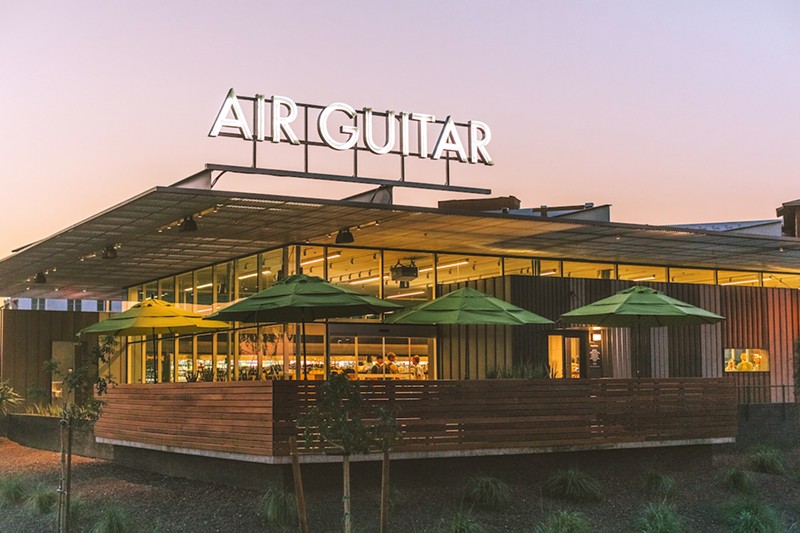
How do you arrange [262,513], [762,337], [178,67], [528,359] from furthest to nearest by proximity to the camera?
[762,337] → [178,67] → [528,359] → [262,513]

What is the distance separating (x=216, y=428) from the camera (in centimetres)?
1602

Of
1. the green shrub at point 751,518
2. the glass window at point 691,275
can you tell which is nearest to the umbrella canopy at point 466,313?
the green shrub at point 751,518

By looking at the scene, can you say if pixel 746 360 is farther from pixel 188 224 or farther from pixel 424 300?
pixel 188 224

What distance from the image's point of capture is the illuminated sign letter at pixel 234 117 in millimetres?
17166

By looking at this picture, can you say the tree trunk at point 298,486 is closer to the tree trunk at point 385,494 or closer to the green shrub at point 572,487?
the tree trunk at point 385,494

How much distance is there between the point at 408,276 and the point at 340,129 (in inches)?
199

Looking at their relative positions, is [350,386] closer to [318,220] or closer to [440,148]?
[318,220]

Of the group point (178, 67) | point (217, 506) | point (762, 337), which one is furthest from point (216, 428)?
point (762, 337)

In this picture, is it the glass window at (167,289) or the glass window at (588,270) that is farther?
the glass window at (167,289)

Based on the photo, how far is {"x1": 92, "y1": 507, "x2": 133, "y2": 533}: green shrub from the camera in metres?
13.9

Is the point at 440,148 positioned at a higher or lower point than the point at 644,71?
lower

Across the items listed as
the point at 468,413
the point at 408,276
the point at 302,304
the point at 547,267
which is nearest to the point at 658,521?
the point at 468,413

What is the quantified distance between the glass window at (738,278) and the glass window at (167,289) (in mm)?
13170

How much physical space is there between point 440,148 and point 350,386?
7982 millimetres
